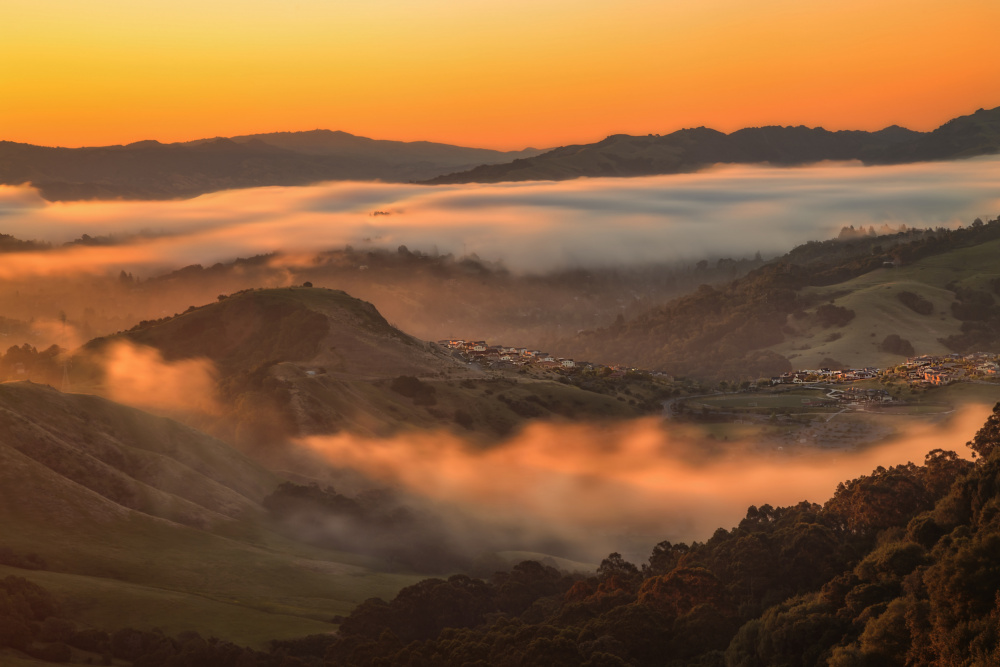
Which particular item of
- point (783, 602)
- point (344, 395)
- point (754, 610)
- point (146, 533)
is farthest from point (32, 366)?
point (783, 602)

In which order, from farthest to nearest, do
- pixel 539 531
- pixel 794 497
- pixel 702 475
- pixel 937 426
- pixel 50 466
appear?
pixel 937 426 → pixel 702 475 → pixel 794 497 → pixel 539 531 → pixel 50 466

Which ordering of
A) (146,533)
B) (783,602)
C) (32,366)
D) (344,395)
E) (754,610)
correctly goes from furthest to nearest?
(32,366) < (344,395) < (146,533) < (754,610) < (783,602)

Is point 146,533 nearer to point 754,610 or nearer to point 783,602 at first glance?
point 754,610

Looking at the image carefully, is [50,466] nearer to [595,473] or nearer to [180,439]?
[180,439]

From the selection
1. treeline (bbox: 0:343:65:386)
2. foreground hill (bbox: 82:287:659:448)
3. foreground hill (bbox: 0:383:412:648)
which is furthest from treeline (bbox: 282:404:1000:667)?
treeline (bbox: 0:343:65:386)

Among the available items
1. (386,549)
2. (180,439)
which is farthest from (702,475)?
(180,439)

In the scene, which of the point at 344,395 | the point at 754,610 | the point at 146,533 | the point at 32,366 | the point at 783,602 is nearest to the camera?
the point at 783,602

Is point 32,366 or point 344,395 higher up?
point 32,366
